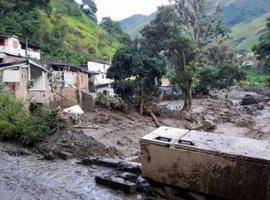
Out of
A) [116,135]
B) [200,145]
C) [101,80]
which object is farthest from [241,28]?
[200,145]

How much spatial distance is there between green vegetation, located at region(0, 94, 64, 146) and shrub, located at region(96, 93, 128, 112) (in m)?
8.63

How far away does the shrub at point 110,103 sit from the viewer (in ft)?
82.6

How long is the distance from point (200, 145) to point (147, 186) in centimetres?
193

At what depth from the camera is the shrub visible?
82.6 ft

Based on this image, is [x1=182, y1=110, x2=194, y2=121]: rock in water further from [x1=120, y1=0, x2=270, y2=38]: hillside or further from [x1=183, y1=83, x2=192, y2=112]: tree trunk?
[x1=120, y1=0, x2=270, y2=38]: hillside

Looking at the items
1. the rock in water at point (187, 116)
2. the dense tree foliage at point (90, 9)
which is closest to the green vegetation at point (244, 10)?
the dense tree foliage at point (90, 9)

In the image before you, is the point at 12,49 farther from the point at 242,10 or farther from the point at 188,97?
the point at 242,10

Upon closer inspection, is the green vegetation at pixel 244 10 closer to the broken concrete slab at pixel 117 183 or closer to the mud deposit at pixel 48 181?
the mud deposit at pixel 48 181

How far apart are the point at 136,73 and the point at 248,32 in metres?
117

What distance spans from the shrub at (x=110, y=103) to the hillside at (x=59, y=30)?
1814 centimetres

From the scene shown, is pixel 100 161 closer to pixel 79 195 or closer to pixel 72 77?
pixel 79 195

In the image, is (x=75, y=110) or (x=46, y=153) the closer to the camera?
(x=46, y=153)

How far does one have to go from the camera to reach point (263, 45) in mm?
50844

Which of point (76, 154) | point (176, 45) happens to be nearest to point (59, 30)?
point (176, 45)
